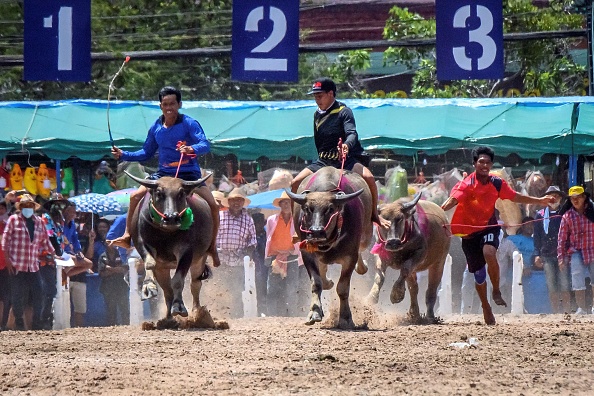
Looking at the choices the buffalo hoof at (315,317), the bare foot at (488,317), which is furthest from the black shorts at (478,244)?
the buffalo hoof at (315,317)

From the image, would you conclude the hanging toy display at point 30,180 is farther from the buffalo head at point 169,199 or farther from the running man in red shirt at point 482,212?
the running man in red shirt at point 482,212

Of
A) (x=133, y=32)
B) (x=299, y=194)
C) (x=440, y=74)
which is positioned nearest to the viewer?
(x=299, y=194)

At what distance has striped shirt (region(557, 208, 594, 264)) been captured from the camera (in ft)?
57.9

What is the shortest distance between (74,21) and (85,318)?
6071 mm

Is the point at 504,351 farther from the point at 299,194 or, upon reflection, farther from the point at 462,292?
the point at 462,292

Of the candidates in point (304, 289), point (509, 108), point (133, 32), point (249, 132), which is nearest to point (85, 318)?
point (304, 289)

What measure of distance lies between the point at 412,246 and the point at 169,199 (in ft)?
A: 12.8

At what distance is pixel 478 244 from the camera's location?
13383 millimetres

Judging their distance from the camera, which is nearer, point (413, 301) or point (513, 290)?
point (413, 301)

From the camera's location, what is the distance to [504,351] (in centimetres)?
969

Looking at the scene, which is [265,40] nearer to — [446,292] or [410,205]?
[446,292]

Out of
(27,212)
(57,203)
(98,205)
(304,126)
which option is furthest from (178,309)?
(304,126)

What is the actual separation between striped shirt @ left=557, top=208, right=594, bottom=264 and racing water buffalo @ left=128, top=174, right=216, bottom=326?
661 centimetres

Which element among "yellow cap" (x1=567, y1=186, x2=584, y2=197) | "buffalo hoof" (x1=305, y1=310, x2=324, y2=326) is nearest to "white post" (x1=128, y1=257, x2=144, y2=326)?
"buffalo hoof" (x1=305, y1=310, x2=324, y2=326)
